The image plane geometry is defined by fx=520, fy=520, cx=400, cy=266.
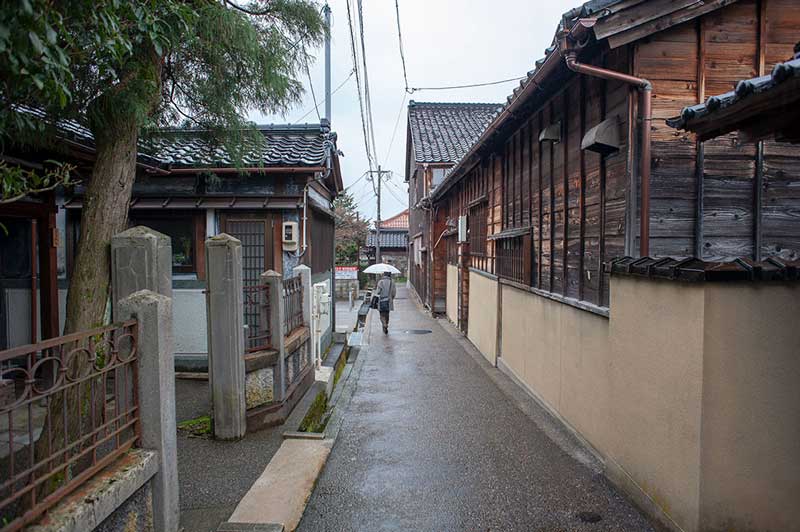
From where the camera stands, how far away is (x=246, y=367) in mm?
6098

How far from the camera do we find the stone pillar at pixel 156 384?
11.4 ft

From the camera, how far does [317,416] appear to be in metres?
7.66

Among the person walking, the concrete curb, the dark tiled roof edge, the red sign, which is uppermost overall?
the dark tiled roof edge

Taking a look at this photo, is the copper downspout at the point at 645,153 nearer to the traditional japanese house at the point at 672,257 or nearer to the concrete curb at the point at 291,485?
the traditional japanese house at the point at 672,257

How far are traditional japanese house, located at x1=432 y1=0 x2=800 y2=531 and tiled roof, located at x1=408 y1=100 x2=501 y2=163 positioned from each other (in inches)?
608

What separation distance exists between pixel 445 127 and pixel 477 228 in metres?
13.3

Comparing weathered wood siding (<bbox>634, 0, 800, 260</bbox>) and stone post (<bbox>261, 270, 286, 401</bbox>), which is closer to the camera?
weathered wood siding (<bbox>634, 0, 800, 260</bbox>)

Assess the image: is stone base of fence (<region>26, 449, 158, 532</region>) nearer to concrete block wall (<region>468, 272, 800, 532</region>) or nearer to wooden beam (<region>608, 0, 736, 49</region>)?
concrete block wall (<region>468, 272, 800, 532</region>)

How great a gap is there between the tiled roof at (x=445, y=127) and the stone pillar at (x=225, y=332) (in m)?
17.6

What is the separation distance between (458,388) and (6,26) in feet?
26.6

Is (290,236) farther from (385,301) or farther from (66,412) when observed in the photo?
(385,301)

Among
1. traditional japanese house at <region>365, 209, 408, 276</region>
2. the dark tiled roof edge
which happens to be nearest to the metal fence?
the dark tiled roof edge

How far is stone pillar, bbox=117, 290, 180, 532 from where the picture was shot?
3486 millimetres

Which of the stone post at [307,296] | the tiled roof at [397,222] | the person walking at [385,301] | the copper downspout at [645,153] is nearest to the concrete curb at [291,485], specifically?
the stone post at [307,296]
